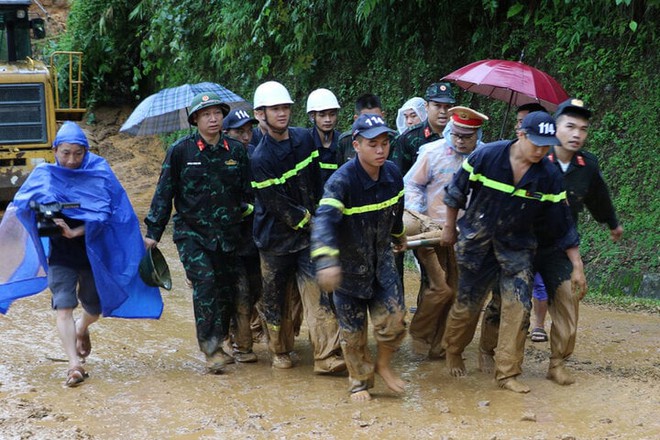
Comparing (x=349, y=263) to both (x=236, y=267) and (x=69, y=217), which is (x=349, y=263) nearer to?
(x=236, y=267)

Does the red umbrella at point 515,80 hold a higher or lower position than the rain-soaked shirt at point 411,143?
higher

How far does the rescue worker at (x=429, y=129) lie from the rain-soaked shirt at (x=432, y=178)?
2.16 feet

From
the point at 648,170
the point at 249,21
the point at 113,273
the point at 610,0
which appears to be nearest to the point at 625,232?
the point at 648,170

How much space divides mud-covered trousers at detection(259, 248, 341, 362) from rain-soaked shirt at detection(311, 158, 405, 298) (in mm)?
780

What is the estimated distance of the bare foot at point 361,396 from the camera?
604 centimetres

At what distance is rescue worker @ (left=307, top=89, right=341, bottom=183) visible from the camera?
25.0ft

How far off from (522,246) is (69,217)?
3.32 meters

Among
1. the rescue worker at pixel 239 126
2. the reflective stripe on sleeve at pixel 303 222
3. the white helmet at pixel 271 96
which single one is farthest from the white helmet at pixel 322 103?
the reflective stripe on sleeve at pixel 303 222

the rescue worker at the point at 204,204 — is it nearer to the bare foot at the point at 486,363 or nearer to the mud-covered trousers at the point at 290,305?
the mud-covered trousers at the point at 290,305

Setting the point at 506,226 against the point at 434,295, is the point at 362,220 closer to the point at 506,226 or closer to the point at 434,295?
the point at 506,226

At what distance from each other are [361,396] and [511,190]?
174 centimetres

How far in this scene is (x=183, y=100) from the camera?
29.9ft

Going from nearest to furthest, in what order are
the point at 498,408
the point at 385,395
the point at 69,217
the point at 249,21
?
the point at 498,408 < the point at 385,395 < the point at 69,217 < the point at 249,21

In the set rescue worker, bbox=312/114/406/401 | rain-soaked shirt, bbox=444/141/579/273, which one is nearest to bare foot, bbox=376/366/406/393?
rescue worker, bbox=312/114/406/401
